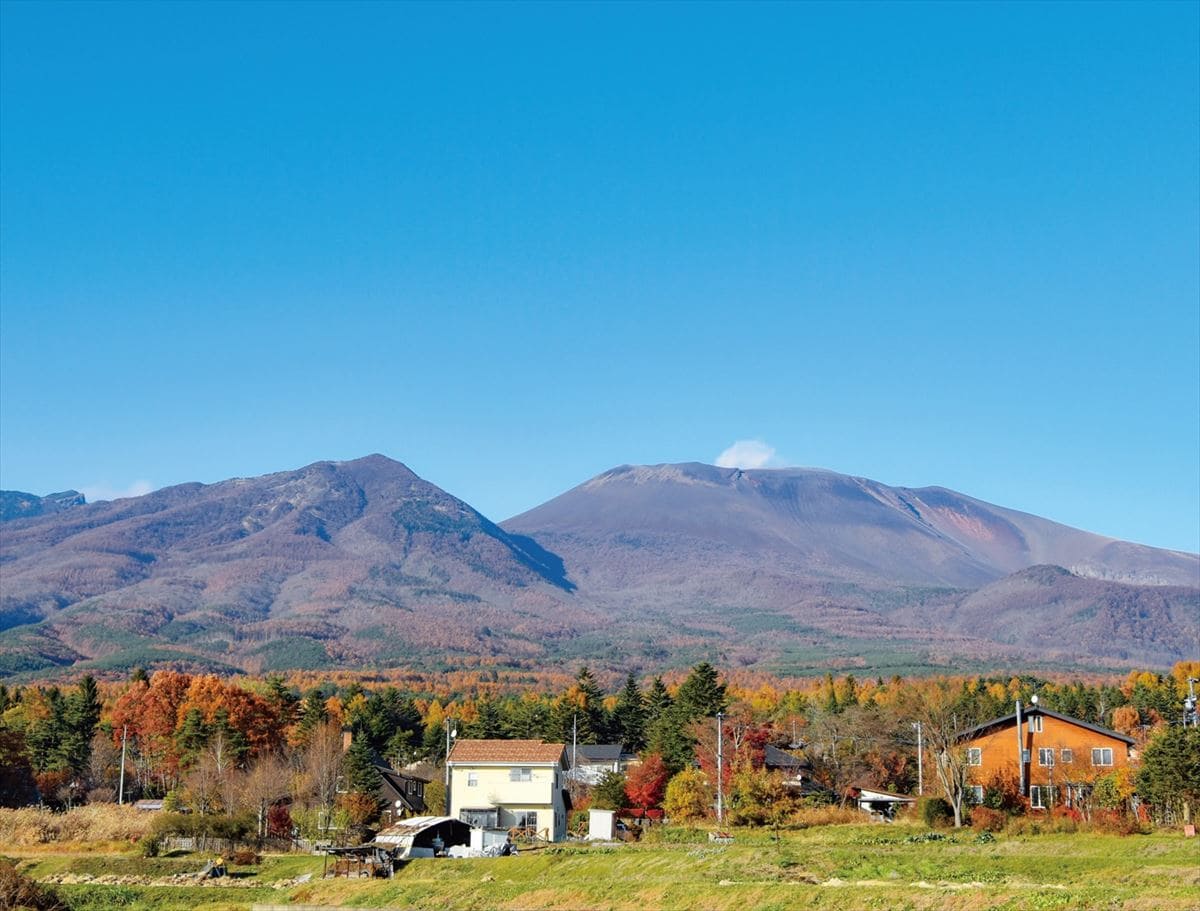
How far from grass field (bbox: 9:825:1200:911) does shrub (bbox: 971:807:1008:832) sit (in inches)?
64.0

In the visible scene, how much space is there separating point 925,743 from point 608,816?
58.4ft

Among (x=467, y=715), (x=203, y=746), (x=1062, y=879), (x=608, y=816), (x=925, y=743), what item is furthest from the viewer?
(x=467, y=715)

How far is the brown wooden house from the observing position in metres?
65.1

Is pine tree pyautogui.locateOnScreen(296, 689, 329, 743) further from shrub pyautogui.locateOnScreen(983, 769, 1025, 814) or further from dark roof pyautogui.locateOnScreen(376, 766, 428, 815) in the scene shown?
shrub pyautogui.locateOnScreen(983, 769, 1025, 814)

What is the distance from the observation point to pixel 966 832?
4997 centimetres

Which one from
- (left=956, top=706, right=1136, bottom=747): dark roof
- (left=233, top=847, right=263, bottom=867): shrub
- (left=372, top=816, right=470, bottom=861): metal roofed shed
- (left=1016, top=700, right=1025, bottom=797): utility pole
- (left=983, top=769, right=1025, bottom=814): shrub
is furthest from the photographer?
(left=956, top=706, right=1136, bottom=747): dark roof

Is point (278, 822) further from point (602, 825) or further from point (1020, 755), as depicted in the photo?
point (1020, 755)

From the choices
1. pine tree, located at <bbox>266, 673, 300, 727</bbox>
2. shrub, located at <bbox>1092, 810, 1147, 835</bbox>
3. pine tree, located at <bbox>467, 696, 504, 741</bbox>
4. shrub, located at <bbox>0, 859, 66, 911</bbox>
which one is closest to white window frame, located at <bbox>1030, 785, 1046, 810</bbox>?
shrub, located at <bbox>1092, 810, 1147, 835</bbox>

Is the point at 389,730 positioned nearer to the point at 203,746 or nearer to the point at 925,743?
the point at 203,746

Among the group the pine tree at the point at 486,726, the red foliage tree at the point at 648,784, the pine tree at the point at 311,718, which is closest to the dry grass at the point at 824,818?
the red foliage tree at the point at 648,784

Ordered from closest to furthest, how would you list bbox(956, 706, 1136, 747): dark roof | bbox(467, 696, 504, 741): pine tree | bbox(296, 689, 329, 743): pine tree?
bbox(956, 706, 1136, 747): dark roof, bbox(296, 689, 329, 743): pine tree, bbox(467, 696, 504, 741): pine tree

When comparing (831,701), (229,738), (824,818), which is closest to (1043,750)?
(824,818)

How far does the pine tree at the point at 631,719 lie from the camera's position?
9388cm

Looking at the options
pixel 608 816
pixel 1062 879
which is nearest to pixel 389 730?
pixel 608 816
